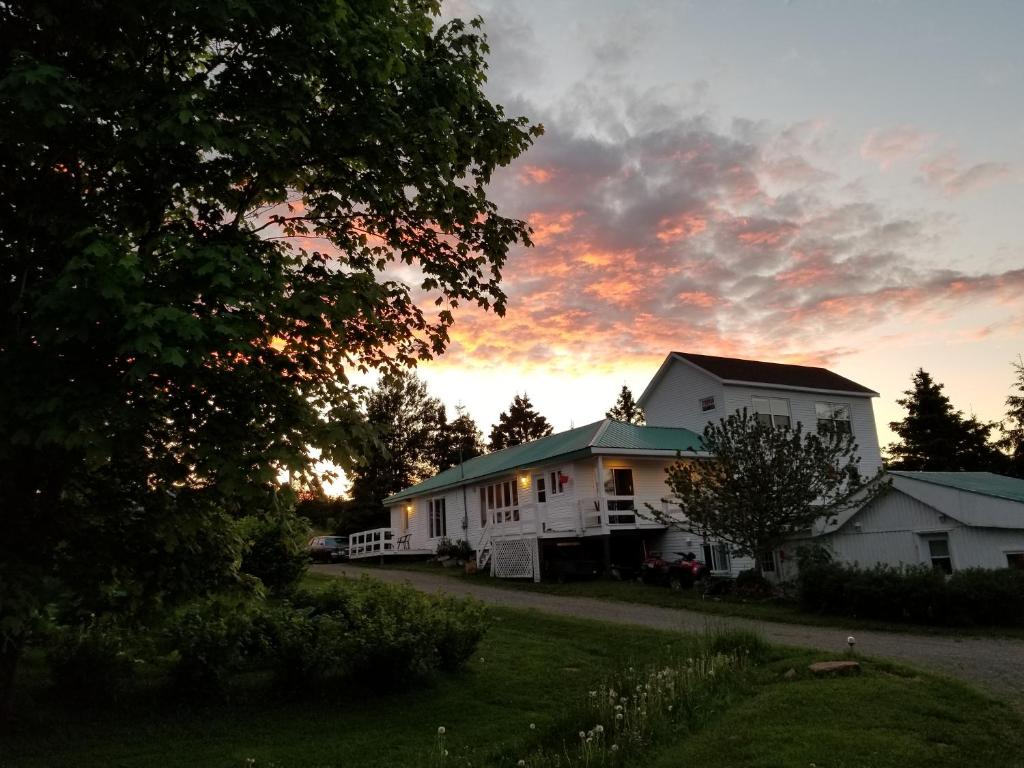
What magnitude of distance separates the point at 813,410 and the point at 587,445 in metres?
12.2

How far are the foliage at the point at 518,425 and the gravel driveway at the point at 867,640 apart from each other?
56720 millimetres

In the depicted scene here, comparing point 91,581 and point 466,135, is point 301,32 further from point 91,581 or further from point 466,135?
point 91,581

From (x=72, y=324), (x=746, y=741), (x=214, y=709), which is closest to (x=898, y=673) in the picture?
(x=746, y=741)

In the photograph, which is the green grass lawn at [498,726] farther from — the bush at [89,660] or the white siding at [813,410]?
the white siding at [813,410]

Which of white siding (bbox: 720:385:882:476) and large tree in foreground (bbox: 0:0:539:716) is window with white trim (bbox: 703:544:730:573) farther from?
large tree in foreground (bbox: 0:0:539:716)

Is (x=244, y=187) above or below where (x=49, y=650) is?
above

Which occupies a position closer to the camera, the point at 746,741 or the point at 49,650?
the point at 746,741

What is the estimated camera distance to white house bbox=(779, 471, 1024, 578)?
757 inches

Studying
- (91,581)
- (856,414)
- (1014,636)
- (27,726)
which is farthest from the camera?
(856,414)

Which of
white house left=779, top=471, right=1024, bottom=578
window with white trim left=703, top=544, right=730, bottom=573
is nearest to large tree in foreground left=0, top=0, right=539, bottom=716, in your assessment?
white house left=779, top=471, right=1024, bottom=578

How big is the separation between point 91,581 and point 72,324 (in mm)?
2948

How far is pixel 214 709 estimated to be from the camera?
29.2 feet

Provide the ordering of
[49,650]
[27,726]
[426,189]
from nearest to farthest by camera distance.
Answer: [27,726]
[426,189]
[49,650]

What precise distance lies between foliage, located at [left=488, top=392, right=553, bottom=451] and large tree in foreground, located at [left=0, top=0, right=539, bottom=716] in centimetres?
6986
